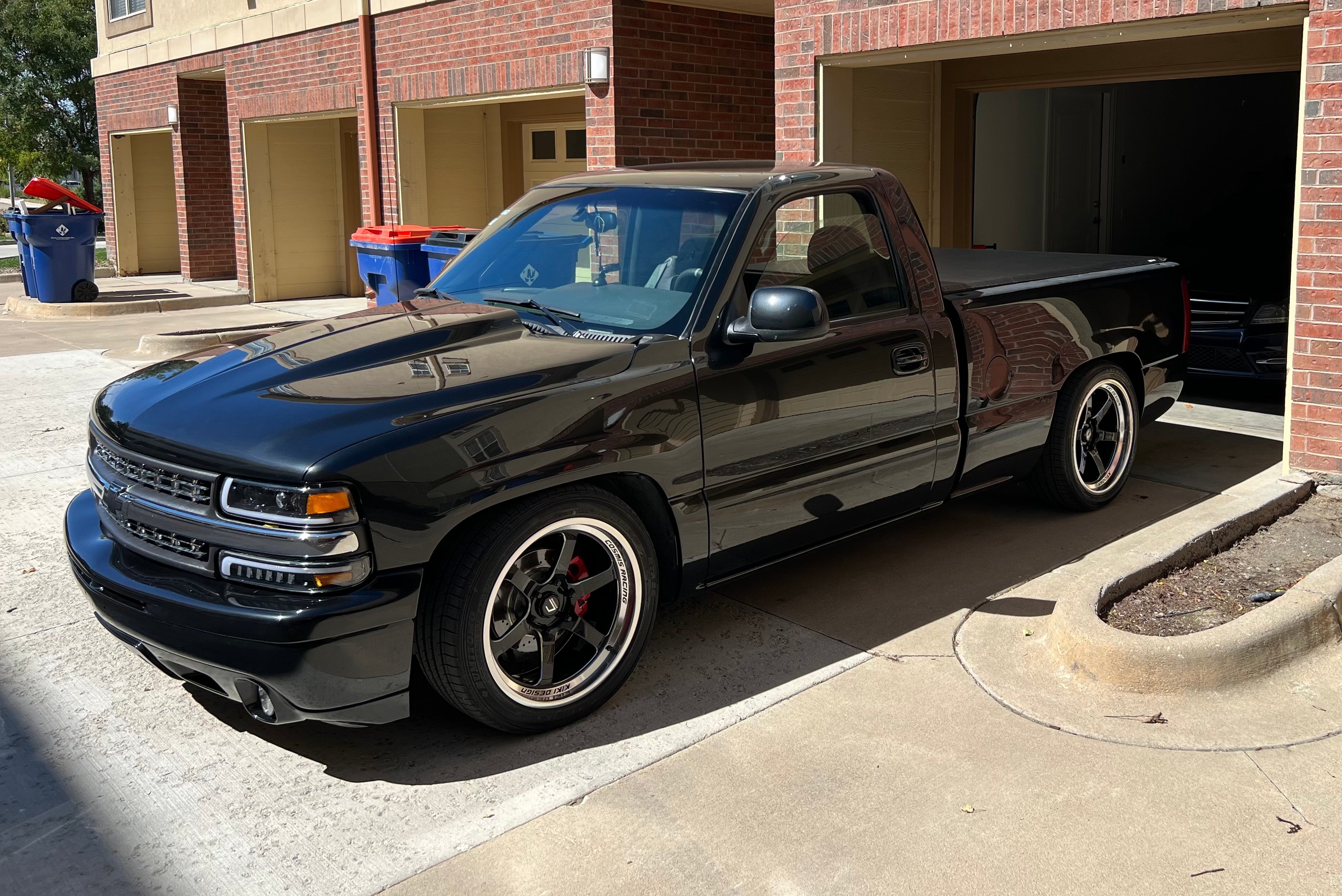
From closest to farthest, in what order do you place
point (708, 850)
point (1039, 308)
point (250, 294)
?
point (708, 850)
point (1039, 308)
point (250, 294)

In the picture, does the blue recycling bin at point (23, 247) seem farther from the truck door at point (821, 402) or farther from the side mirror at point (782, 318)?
the side mirror at point (782, 318)

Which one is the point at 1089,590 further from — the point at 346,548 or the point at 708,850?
the point at 346,548

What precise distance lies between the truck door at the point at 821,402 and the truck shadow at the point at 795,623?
0.37 metres

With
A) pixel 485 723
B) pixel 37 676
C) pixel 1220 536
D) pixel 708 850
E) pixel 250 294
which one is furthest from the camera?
pixel 250 294

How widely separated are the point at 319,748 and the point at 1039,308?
12.0 feet

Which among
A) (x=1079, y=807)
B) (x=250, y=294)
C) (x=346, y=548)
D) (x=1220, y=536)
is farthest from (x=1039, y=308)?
(x=250, y=294)

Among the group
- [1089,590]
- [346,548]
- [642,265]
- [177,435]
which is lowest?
[1089,590]

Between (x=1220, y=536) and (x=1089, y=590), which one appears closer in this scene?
(x=1089, y=590)

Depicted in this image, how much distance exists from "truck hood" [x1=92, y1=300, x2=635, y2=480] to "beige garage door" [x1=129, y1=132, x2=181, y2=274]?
19590 mm

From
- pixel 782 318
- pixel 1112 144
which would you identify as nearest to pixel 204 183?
pixel 1112 144

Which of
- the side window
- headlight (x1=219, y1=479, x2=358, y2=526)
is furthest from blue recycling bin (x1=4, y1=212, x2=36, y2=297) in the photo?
headlight (x1=219, y1=479, x2=358, y2=526)

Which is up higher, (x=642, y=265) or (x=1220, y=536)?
(x=642, y=265)

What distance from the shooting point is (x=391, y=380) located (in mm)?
3936

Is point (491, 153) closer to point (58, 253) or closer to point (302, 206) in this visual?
point (302, 206)
